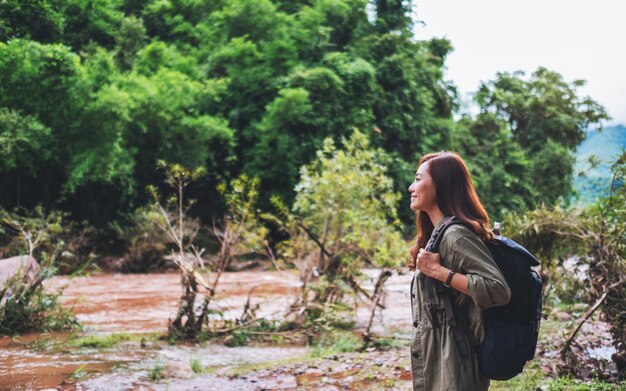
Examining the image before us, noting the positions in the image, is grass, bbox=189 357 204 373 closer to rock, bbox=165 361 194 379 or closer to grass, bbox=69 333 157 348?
rock, bbox=165 361 194 379

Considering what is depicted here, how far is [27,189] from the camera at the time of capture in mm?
19906

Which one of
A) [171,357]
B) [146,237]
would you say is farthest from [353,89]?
[171,357]

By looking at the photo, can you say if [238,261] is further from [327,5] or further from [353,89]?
[327,5]

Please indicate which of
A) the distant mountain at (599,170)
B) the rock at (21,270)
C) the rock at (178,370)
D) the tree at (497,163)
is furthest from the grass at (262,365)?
the tree at (497,163)

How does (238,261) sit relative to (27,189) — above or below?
below

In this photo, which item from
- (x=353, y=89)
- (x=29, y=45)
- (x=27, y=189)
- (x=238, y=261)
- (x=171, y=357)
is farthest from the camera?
(x=353, y=89)

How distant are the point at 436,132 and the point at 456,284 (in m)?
29.3

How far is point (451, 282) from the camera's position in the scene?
2281 millimetres

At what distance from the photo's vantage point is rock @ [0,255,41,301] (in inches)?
307

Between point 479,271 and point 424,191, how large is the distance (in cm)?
46

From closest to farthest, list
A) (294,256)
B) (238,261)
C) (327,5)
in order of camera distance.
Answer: (294,256), (238,261), (327,5)

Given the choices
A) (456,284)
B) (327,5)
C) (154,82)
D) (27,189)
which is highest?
(327,5)

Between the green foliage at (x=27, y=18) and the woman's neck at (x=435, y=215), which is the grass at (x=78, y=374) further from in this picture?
the green foliage at (x=27, y=18)

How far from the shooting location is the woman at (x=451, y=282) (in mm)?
2244
